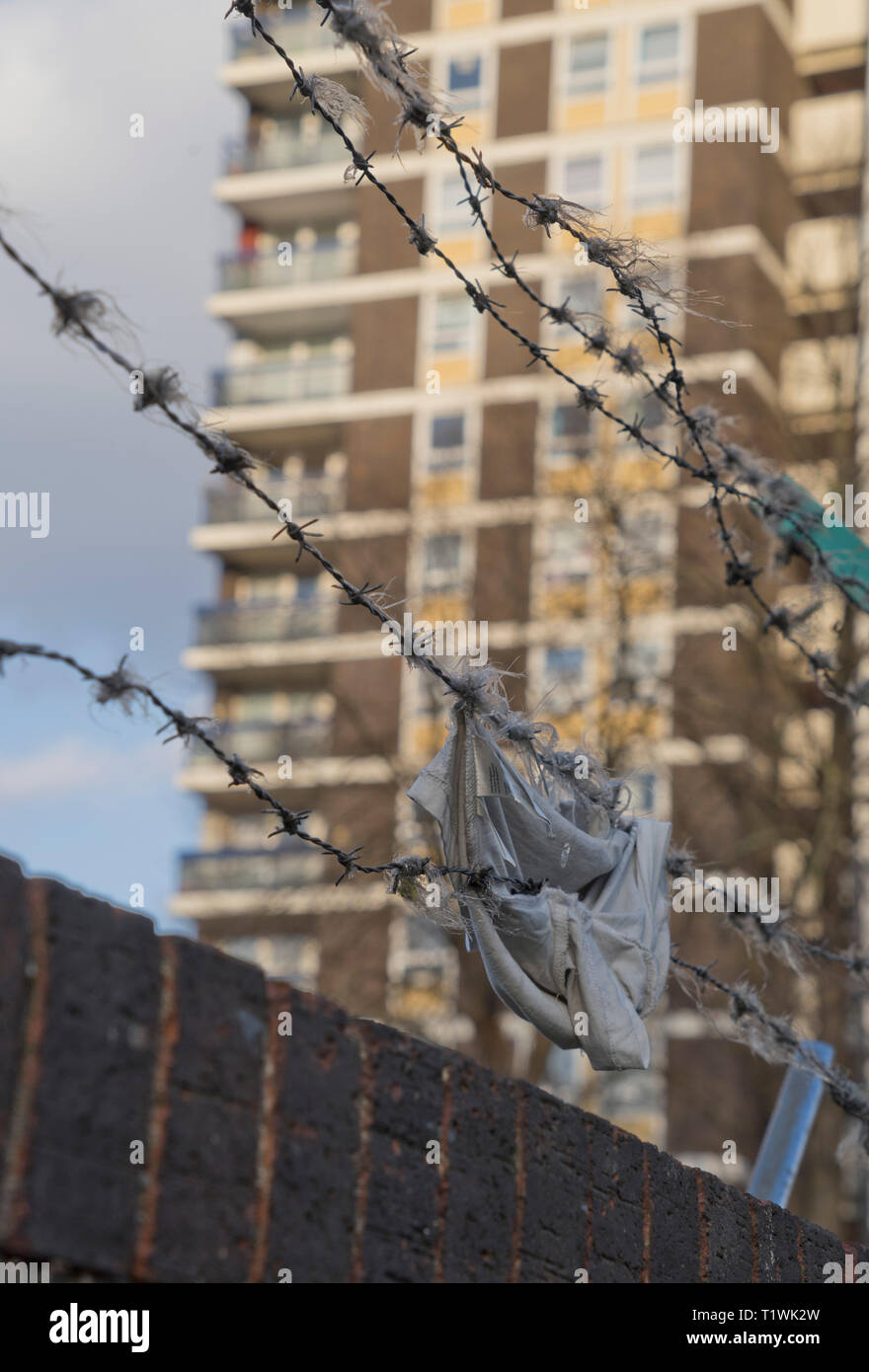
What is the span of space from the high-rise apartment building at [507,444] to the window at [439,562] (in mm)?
51

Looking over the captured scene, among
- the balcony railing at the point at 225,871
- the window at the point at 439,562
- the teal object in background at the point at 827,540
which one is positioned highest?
the window at the point at 439,562

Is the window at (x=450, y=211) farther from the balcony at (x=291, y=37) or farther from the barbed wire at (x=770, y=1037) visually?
the barbed wire at (x=770, y=1037)

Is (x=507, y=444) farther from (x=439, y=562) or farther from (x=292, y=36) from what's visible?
(x=292, y=36)

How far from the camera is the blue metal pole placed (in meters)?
6.64

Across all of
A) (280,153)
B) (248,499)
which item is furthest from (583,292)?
(280,153)

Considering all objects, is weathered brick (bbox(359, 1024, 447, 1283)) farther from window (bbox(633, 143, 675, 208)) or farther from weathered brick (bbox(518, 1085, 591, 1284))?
window (bbox(633, 143, 675, 208))

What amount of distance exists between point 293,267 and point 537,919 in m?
42.2

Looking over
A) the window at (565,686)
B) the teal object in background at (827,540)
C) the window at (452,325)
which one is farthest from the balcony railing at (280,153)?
the teal object in background at (827,540)

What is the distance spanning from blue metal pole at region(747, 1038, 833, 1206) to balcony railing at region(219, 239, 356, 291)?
38.7 metres

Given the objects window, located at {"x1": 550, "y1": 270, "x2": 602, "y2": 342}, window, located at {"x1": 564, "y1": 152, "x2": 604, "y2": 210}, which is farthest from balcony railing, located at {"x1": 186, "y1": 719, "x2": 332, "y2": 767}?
window, located at {"x1": 564, "y1": 152, "x2": 604, "y2": 210}

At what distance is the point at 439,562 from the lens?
27297 millimetres

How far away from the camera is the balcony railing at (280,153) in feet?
153

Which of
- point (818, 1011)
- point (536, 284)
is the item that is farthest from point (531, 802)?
point (536, 284)
